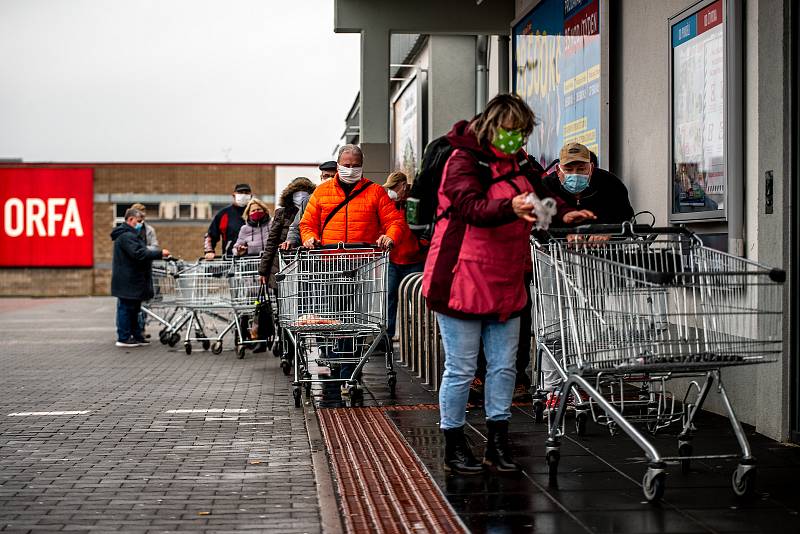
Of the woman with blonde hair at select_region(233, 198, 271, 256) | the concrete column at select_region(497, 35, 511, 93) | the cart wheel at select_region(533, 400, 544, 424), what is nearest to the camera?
the cart wheel at select_region(533, 400, 544, 424)

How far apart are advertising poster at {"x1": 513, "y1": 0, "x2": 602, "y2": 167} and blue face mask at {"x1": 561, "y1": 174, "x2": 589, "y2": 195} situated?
7.29ft

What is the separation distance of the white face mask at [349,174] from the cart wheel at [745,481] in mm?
4922

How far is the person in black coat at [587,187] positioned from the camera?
798 centimetres

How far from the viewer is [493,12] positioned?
15727mm

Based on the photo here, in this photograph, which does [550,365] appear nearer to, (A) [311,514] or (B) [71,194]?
(A) [311,514]

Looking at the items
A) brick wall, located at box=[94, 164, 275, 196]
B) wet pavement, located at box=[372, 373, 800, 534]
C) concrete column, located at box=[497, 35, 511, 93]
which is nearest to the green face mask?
wet pavement, located at box=[372, 373, 800, 534]

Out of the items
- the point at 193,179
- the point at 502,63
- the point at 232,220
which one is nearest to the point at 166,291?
the point at 232,220

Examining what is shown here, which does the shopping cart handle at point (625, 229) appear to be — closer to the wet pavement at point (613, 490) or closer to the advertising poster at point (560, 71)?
the wet pavement at point (613, 490)

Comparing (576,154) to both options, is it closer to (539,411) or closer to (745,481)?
(539,411)

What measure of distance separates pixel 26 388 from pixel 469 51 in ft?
36.5

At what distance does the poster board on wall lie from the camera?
7.92 meters

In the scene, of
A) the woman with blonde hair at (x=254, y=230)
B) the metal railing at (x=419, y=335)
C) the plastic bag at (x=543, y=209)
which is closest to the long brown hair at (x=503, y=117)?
the plastic bag at (x=543, y=209)

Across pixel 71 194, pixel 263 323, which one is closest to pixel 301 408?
pixel 263 323

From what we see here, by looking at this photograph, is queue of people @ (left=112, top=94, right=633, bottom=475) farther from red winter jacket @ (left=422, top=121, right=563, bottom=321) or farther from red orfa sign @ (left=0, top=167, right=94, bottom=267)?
red orfa sign @ (left=0, top=167, right=94, bottom=267)
